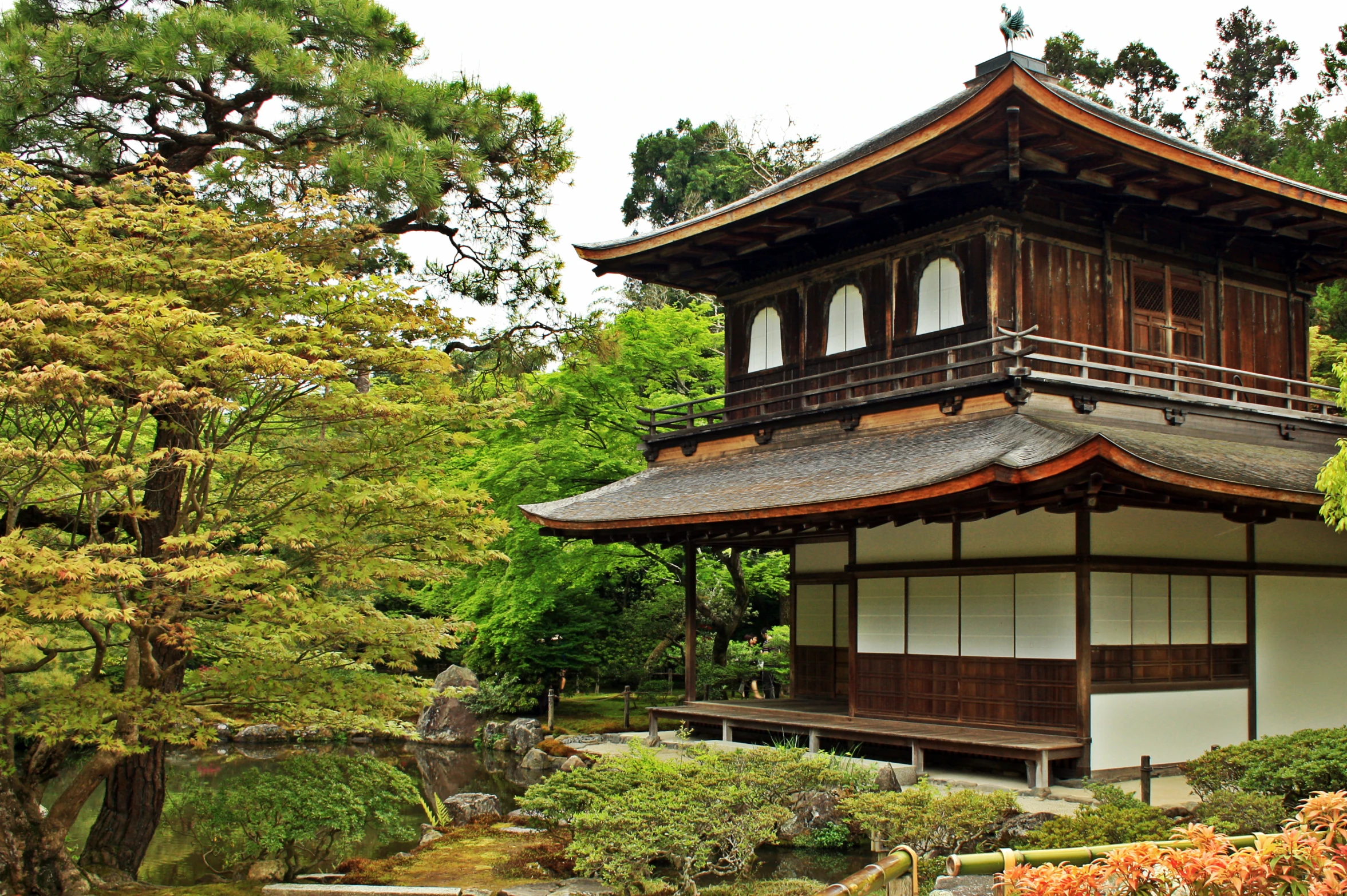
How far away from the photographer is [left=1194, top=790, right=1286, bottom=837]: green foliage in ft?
28.3

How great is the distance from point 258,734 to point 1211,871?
76.3ft

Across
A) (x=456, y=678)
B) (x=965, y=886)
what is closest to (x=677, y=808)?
(x=965, y=886)

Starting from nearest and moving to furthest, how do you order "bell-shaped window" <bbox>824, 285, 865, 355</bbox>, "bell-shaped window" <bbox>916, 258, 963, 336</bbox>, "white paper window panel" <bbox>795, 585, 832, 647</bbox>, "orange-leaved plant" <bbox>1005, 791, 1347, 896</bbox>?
"orange-leaved plant" <bbox>1005, 791, 1347, 896</bbox> < "bell-shaped window" <bbox>916, 258, 963, 336</bbox> < "bell-shaped window" <bbox>824, 285, 865, 355</bbox> < "white paper window panel" <bbox>795, 585, 832, 647</bbox>

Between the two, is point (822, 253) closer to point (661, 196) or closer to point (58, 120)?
point (58, 120)

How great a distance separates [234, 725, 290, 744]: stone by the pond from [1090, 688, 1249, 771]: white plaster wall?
17.5 metres

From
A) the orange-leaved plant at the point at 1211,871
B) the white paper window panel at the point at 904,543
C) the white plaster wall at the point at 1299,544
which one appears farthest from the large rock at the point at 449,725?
the orange-leaved plant at the point at 1211,871

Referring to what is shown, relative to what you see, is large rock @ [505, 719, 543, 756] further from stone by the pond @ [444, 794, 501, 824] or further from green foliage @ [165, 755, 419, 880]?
green foliage @ [165, 755, 419, 880]

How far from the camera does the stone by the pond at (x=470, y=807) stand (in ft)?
44.8

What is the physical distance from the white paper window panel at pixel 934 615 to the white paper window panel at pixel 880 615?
140 millimetres

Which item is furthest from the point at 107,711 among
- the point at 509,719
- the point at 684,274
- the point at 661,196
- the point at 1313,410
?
the point at 661,196

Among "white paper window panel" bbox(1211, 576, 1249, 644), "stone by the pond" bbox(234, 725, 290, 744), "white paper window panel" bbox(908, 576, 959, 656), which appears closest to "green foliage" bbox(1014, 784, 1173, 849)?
"white paper window panel" bbox(908, 576, 959, 656)

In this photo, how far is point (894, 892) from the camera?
16.1ft

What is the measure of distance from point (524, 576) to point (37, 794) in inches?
492

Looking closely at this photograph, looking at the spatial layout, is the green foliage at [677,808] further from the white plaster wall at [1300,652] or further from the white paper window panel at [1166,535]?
the white plaster wall at [1300,652]
